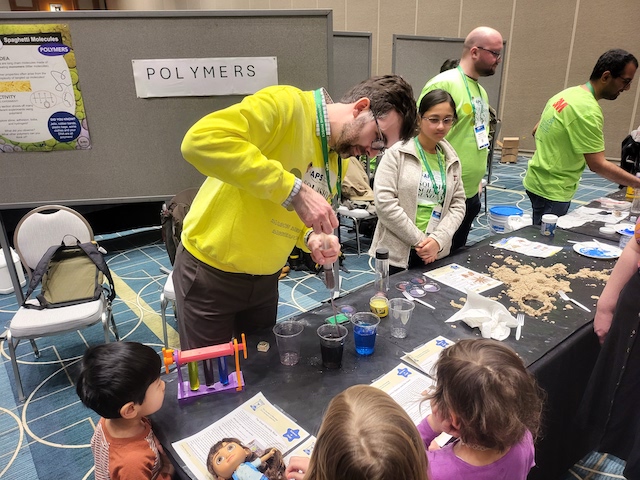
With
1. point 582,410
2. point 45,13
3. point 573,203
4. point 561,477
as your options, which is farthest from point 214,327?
point 573,203

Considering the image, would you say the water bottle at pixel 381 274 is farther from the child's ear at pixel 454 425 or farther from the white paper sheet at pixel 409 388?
the child's ear at pixel 454 425

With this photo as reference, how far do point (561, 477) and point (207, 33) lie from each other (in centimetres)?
292

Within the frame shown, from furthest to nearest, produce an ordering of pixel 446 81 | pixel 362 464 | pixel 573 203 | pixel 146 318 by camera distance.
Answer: pixel 573 203 < pixel 146 318 < pixel 446 81 < pixel 362 464

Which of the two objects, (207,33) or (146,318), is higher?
(207,33)

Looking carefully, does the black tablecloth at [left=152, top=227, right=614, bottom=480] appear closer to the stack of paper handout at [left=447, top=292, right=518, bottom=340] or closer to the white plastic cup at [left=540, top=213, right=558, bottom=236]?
the stack of paper handout at [left=447, top=292, right=518, bottom=340]

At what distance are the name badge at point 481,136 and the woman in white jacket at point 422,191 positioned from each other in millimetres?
642

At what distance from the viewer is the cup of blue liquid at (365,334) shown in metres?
1.40

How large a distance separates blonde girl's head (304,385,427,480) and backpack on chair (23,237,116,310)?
7.35 ft

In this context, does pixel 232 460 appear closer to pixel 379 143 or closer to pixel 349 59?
pixel 379 143

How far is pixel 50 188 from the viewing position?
2.81 meters

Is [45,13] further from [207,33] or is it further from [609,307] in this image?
[609,307]

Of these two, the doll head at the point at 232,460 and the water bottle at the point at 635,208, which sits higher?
the doll head at the point at 232,460

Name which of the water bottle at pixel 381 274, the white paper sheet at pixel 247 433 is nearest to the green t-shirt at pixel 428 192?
the water bottle at pixel 381 274

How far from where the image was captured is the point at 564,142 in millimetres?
2865
